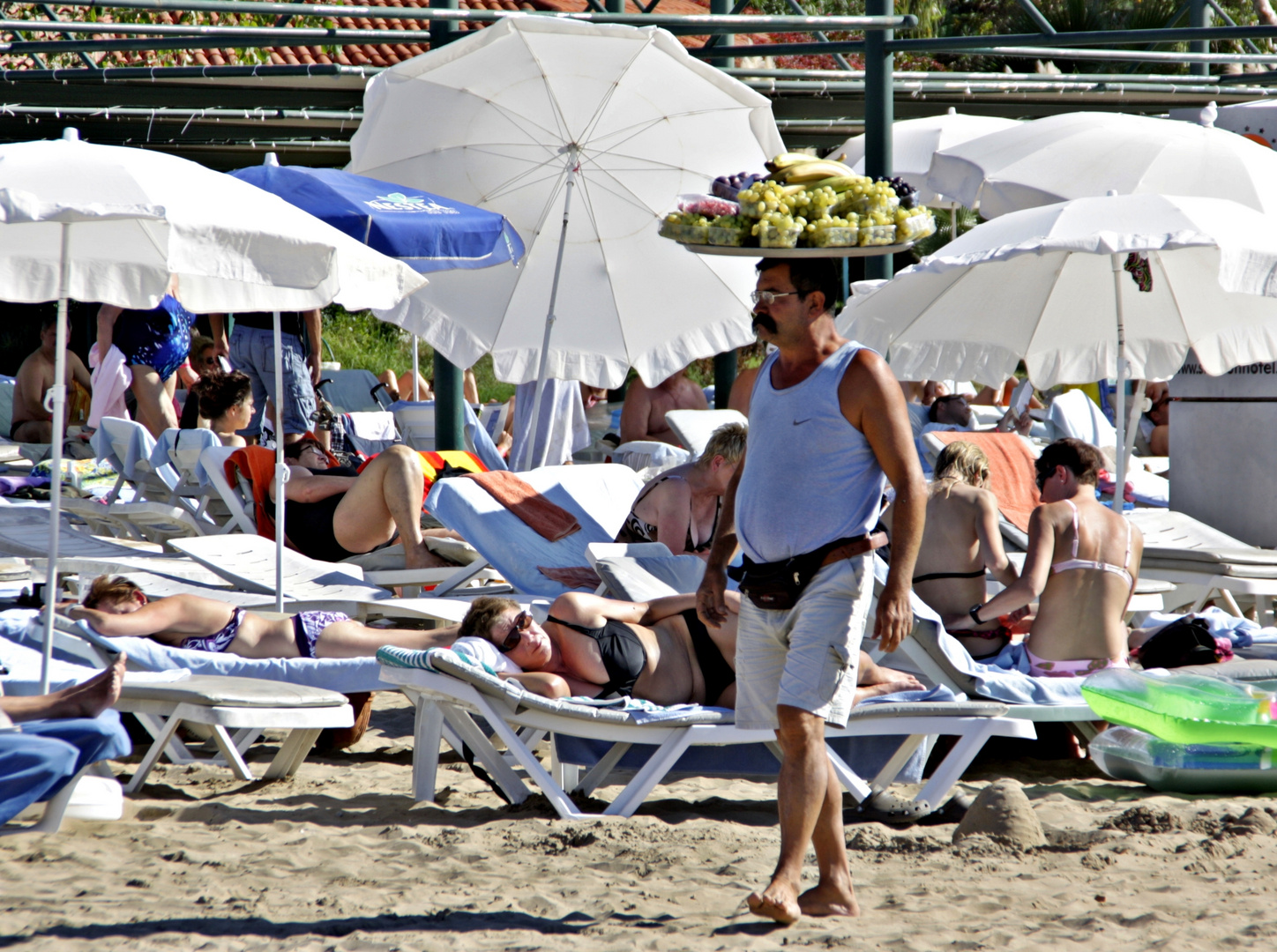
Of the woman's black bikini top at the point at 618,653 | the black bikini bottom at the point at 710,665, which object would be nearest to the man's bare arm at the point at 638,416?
the black bikini bottom at the point at 710,665

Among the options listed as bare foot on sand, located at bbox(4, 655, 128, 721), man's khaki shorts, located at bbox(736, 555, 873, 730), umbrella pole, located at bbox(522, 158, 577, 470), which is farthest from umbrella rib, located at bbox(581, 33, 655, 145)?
man's khaki shorts, located at bbox(736, 555, 873, 730)

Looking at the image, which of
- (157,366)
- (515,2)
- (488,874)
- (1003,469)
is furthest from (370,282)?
(515,2)

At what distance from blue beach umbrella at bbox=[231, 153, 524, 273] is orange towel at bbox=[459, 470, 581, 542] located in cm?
110

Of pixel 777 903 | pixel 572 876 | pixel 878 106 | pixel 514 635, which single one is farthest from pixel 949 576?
pixel 878 106

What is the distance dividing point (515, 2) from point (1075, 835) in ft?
52.3

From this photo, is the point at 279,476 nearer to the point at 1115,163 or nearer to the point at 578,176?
the point at 578,176

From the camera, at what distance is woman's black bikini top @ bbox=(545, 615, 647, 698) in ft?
14.6

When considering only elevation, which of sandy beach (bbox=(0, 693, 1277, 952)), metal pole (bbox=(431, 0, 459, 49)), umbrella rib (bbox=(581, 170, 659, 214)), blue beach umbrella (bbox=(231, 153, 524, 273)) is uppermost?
metal pole (bbox=(431, 0, 459, 49))

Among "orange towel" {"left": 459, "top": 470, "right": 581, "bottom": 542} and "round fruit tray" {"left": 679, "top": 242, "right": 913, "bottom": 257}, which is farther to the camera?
"orange towel" {"left": 459, "top": 470, "right": 581, "bottom": 542}

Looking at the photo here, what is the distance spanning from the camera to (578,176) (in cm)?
802

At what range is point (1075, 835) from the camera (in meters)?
3.80

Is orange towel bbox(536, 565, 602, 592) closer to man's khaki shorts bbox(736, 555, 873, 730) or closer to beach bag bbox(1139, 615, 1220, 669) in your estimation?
beach bag bbox(1139, 615, 1220, 669)

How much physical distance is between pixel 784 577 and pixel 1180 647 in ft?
8.76

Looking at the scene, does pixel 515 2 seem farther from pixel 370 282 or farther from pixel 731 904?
pixel 731 904
